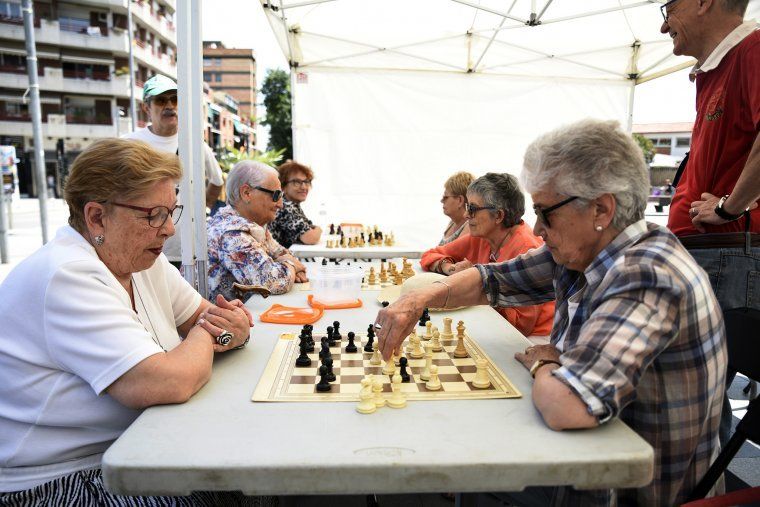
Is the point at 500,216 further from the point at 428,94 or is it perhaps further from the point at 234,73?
the point at 234,73

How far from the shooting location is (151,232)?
1.66 meters

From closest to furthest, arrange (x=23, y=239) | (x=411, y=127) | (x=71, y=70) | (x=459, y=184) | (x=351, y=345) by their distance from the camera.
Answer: (x=351, y=345), (x=459, y=184), (x=411, y=127), (x=23, y=239), (x=71, y=70)

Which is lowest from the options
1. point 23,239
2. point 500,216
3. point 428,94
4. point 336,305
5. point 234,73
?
point 23,239

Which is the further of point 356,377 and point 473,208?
point 473,208

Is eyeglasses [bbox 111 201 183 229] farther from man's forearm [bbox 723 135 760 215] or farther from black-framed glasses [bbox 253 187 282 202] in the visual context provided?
man's forearm [bbox 723 135 760 215]

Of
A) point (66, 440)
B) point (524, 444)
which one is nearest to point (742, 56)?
point (524, 444)

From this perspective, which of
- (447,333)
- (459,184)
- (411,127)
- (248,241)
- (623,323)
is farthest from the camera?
(411,127)

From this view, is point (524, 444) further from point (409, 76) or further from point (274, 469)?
point (409, 76)

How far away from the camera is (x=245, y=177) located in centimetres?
341

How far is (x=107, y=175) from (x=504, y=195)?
7.44 feet

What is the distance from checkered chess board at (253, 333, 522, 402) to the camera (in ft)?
4.66

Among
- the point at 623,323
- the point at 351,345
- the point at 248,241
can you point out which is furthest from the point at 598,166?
the point at 248,241

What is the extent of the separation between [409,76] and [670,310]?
6340 mm

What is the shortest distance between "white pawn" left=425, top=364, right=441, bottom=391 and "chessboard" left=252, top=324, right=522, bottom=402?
1 cm
